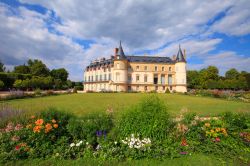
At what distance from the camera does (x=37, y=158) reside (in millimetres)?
3166

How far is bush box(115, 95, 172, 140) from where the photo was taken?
3.63 metres

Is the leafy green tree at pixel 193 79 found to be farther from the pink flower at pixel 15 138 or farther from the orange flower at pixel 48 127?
the pink flower at pixel 15 138

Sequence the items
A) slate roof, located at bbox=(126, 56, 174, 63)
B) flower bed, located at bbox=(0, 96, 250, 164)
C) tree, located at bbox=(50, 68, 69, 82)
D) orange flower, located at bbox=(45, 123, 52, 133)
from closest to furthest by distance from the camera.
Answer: flower bed, located at bbox=(0, 96, 250, 164) < orange flower, located at bbox=(45, 123, 52, 133) < slate roof, located at bbox=(126, 56, 174, 63) < tree, located at bbox=(50, 68, 69, 82)

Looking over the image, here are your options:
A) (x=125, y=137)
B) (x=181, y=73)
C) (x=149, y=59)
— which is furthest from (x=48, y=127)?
(x=149, y=59)

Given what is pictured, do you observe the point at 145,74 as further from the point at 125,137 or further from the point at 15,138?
the point at 15,138

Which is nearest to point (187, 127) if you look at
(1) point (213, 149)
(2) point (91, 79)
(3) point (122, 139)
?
(1) point (213, 149)

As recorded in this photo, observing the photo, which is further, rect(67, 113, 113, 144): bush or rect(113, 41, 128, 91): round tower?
rect(113, 41, 128, 91): round tower

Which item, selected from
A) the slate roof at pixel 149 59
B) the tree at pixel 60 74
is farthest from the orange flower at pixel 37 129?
the tree at pixel 60 74

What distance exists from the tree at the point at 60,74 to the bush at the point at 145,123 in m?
59.1

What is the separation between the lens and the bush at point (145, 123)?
3626 millimetres

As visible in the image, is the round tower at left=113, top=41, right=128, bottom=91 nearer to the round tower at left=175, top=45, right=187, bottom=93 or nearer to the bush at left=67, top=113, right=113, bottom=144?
the round tower at left=175, top=45, right=187, bottom=93

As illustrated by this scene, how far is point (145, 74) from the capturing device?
43281mm

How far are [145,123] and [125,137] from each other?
1.92 feet

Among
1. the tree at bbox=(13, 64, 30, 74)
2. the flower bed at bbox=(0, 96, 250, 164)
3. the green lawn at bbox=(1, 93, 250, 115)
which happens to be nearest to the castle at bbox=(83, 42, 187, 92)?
the tree at bbox=(13, 64, 30, 74)
